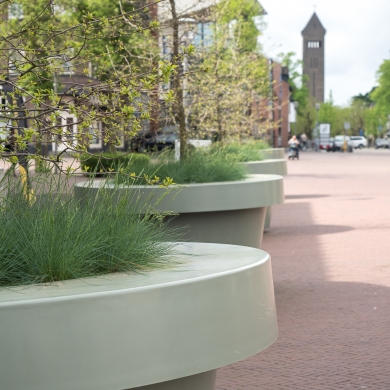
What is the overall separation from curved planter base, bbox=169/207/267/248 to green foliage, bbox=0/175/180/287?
10.4ft

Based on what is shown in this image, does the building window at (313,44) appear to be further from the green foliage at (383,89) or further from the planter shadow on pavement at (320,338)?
the planter shadow on pavement at (320,338)

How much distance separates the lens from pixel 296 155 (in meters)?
53.0

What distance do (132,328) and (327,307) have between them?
431 cm

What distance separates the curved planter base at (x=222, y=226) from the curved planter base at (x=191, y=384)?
3.53 m

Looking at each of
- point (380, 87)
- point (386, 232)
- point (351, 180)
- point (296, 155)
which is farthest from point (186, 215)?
point (380, 87)

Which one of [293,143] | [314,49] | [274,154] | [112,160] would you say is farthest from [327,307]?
[314,49]

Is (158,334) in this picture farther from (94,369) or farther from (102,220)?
(102,220)

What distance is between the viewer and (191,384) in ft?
12.3

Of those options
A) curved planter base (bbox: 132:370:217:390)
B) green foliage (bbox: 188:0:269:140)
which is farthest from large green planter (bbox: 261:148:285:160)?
curved planter base (bbox: 132:370:217:390)

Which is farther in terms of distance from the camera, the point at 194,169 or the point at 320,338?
the point at 194,169

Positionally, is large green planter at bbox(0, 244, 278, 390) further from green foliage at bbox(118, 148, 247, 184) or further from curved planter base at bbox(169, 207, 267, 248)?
green foliage at bbox(118, 148, 247, 184)

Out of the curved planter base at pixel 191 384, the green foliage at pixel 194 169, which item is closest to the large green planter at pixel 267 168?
the green foliage at pixel 194 169

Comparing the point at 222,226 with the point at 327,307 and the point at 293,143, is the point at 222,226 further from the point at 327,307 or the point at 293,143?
the point at 293,143

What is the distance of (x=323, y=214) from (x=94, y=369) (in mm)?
13237
